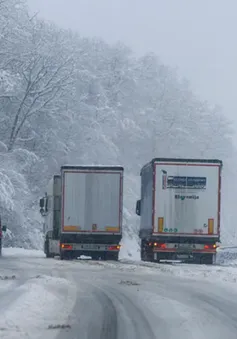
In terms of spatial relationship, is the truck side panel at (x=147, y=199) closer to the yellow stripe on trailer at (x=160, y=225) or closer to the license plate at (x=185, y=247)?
the yellow stripe on trailer at (x=160, y=225)

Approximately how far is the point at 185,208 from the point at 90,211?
4453 mm

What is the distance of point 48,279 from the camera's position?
20.8 m

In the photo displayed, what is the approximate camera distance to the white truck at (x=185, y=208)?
103 ft

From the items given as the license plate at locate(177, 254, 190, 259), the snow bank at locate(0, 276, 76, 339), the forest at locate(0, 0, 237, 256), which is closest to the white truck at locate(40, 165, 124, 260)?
the license plate at locate(177, 254, 190, 259)

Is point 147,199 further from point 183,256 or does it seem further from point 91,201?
point 183,256

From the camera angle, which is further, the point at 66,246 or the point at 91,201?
the point at 91,201

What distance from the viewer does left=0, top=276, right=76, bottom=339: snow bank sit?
11.9 metres

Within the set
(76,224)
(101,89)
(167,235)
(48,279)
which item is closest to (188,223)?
(167,235)

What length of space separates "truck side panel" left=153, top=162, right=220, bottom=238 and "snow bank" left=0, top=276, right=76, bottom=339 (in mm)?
12457

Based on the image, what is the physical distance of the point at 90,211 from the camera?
34.2 meters

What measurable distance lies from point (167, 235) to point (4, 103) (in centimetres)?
2260

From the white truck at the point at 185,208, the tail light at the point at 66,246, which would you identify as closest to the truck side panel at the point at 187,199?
the white truck at the point at 185,208

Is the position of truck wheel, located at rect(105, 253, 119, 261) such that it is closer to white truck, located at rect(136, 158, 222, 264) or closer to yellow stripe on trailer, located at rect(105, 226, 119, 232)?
yellow stripe on trailer, located at rect(105, 226, 119, 232)

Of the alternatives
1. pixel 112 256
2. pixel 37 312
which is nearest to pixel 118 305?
pixel 37 312
